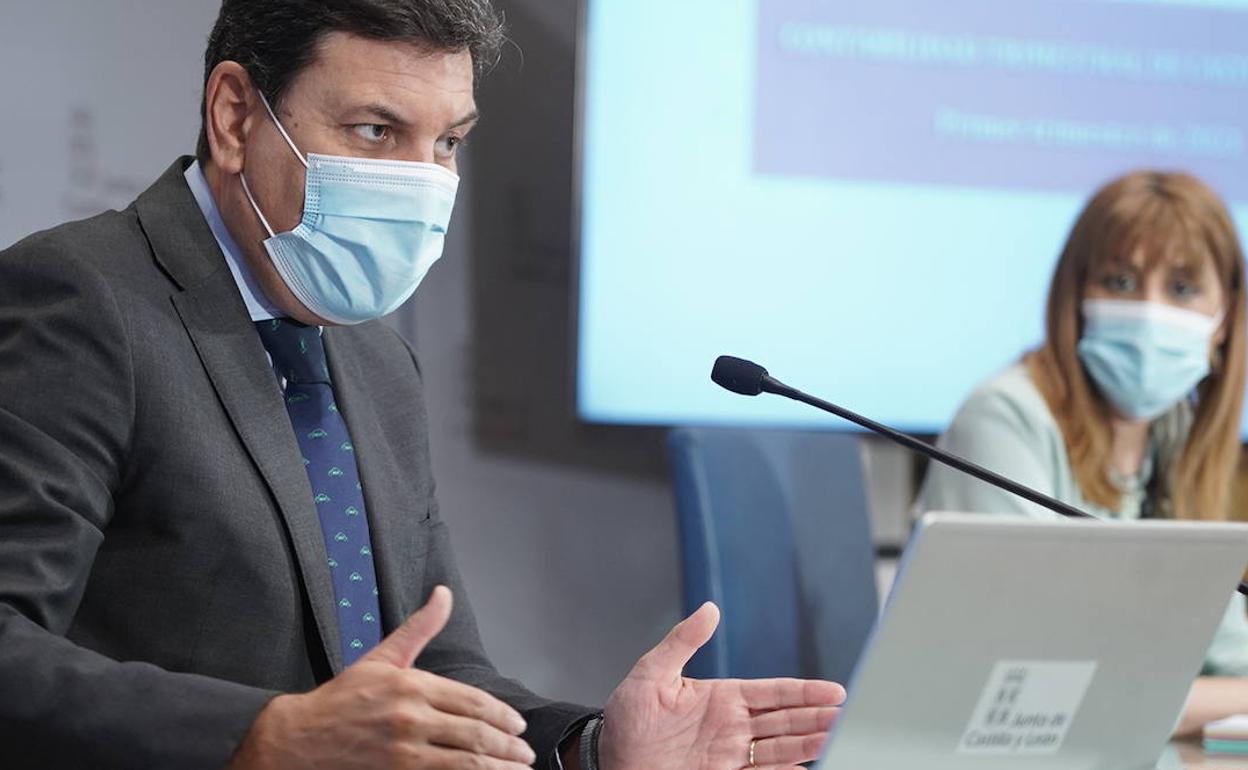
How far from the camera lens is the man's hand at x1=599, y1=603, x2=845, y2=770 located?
4.70ft

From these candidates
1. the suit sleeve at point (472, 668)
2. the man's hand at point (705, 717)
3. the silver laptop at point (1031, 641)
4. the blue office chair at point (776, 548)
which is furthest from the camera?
the blue office chair at point (776, 548)

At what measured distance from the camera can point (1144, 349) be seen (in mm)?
2486

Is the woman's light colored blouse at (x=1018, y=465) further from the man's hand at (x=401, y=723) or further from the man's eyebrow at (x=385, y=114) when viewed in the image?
the man's hand at (x=401, y=723)

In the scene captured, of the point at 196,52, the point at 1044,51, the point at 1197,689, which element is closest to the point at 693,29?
the point at 1044,51

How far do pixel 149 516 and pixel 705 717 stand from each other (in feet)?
1.79

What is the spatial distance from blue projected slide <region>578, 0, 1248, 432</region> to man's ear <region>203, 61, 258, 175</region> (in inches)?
56.9

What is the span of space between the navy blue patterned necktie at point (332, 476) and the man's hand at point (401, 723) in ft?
1.17

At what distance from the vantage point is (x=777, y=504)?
7.95 feet

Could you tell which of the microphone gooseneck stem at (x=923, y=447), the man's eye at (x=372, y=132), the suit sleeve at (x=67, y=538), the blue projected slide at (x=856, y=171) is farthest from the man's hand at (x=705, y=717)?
the blue projected slide at (x=856, y=171)

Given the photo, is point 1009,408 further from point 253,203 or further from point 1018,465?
point 253,203

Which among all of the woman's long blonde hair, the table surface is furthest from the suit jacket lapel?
the woman's long blonde hair

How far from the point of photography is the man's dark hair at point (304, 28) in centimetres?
155

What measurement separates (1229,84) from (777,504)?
5.22 ft

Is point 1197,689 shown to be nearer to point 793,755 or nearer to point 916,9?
point 793,755
